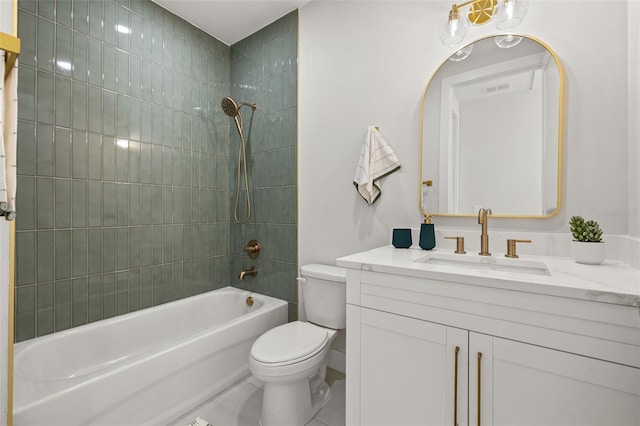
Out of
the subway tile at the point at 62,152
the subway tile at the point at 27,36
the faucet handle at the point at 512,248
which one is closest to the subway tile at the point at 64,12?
the subway tile at the point at 27,36

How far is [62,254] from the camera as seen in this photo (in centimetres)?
163

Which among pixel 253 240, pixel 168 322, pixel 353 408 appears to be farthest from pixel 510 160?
pixel 168 322

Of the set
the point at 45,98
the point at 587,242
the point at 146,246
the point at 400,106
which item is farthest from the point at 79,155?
the point at 587,242

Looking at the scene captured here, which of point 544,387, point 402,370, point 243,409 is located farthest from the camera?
point 243,409

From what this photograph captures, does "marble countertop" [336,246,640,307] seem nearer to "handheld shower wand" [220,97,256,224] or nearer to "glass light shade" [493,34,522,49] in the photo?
"glass light shade" [493,34,522,49]

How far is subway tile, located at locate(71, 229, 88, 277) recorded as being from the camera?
1677 millimetres

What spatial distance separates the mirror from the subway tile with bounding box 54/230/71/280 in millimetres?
2015

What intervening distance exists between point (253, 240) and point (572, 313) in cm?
201

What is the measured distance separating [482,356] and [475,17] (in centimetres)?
154

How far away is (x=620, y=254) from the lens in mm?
1137

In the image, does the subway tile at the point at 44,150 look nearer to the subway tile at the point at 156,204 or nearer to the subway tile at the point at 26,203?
the subway tile at the point at 26,203

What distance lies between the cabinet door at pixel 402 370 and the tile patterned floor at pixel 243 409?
0.46 metres

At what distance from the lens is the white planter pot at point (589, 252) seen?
107 cm

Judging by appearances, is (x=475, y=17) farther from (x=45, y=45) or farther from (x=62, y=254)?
(x=62, y=254)
